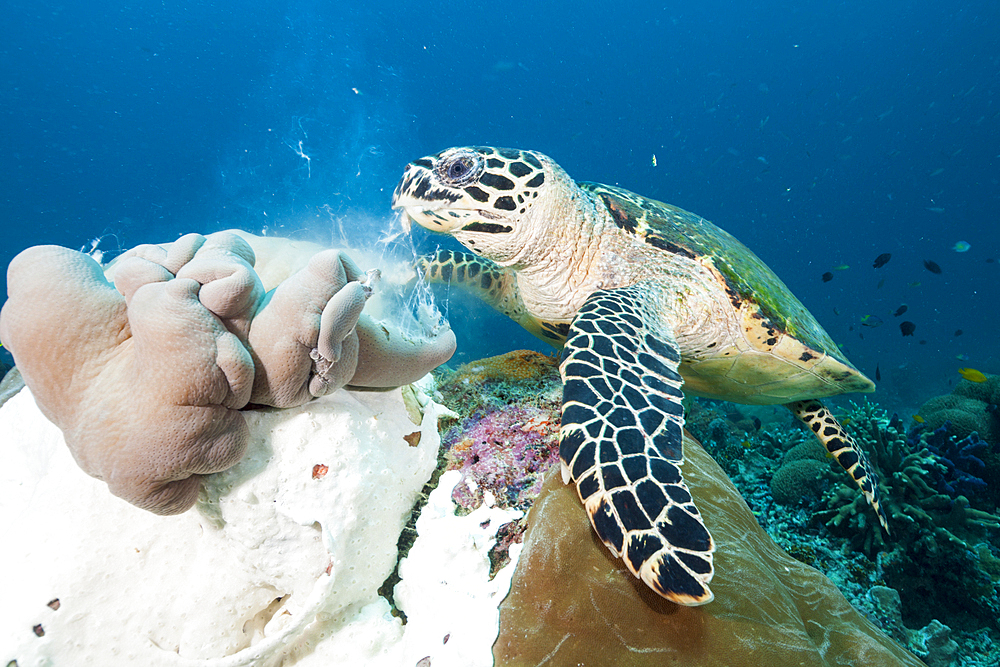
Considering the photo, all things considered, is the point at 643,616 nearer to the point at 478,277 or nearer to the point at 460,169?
the point at 460,169

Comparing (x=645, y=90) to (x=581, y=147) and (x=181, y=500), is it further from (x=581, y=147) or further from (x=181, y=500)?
(x=181, y=500)

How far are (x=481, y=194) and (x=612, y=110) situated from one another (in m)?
71.7

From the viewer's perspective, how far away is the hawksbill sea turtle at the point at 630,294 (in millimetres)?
2191

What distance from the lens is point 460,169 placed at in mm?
2975

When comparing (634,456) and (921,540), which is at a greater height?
(634,456)

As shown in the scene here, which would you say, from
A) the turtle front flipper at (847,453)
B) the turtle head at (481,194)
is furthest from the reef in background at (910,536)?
the turtle head at (481,194)

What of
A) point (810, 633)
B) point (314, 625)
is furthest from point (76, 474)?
point (810, 633)

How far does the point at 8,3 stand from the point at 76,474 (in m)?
76.3

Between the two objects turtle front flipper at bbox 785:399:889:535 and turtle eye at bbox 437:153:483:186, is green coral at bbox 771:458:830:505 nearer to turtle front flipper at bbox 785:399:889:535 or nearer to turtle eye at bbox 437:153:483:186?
turtle front flipper at bbox 785:399:889:535

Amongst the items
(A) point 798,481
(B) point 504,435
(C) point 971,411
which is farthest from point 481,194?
(C) point 971,411

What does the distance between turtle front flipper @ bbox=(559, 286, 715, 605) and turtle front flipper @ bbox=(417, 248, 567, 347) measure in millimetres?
1859

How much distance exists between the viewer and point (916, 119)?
5862cm

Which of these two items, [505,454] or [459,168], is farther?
[459,168]

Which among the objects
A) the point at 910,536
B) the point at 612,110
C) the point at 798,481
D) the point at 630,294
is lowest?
the point at 798,481
